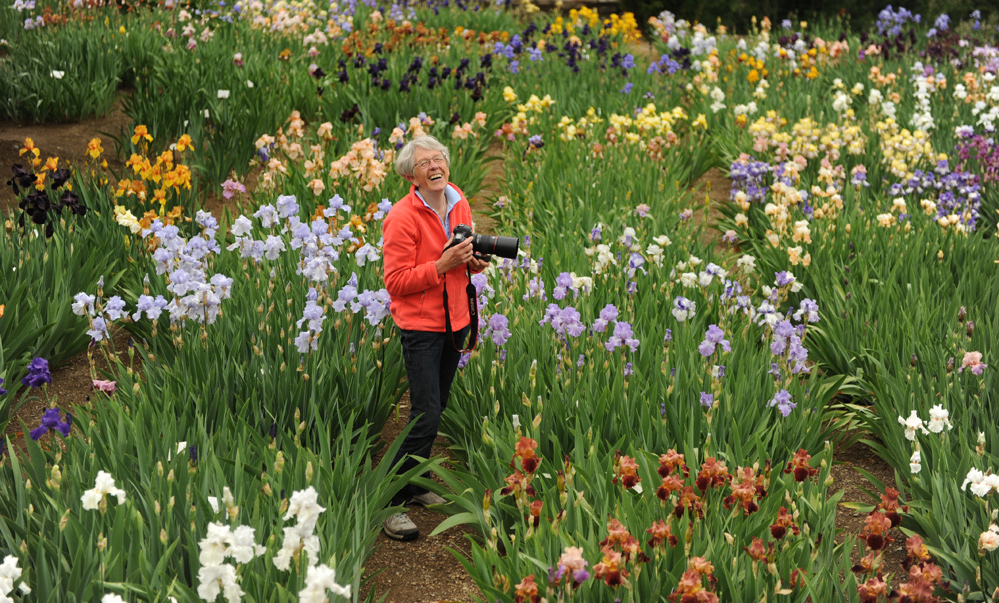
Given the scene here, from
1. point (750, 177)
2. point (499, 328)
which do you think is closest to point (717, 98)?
point (750, 177)

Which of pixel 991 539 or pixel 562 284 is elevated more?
pixel 562 284

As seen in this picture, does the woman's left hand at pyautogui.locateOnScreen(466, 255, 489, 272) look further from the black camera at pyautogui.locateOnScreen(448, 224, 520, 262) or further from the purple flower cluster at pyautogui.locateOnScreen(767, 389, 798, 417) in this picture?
the purple flower cluster at pyautogui.locateOnScreen(767, 389, 798, 417)

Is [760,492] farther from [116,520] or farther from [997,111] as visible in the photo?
[997,111]

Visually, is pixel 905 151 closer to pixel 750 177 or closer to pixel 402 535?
pixel 750 177

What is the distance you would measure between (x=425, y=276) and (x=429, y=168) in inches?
15.4

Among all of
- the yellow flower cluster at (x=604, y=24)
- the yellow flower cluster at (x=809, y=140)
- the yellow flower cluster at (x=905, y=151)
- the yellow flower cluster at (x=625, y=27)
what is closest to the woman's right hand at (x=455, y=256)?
the yellow flower cluster at (x=809, y=140)

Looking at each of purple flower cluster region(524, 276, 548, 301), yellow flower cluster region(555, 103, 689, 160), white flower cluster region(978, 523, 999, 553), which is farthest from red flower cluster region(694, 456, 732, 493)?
yellow flower cluster region(555, 103, 689, 160)

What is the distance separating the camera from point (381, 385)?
3.46 m

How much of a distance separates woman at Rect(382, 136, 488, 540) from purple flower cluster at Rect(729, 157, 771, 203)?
305 centimetres

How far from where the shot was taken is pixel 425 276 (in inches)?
110

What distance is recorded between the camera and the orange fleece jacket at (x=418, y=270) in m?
2.86

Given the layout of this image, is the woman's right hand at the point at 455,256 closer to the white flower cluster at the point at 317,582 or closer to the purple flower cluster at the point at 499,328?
the purple flower cluster at the point at 499,328

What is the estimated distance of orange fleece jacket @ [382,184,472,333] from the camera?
2.86 metres

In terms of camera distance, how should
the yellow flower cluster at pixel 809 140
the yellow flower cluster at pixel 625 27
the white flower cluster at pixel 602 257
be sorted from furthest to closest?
the yellow flower cluster at pixel 625 27 < the yellow flower cluster at pixel 809 140 < the white flower cluster at pixel 602 257
